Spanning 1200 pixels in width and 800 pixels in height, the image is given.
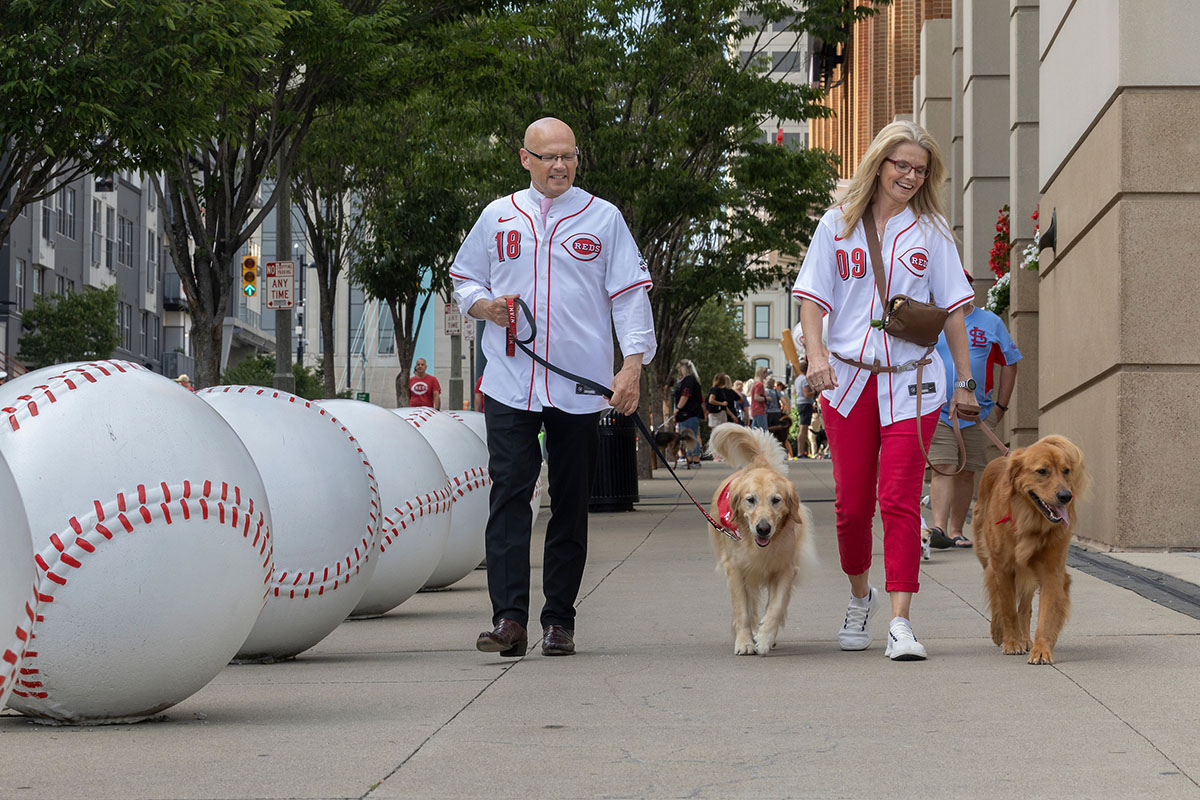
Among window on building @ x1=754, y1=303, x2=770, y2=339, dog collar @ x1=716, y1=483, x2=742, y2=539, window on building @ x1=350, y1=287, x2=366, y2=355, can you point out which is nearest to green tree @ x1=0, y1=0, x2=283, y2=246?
dog collar @ x1=716, y1=483, x2=742, y2=539

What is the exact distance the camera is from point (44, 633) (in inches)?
215

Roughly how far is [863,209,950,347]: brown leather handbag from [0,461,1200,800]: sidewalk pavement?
1382 mm

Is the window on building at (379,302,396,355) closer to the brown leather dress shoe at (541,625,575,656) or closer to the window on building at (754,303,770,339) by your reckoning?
the window on building at (754,303,770,339)

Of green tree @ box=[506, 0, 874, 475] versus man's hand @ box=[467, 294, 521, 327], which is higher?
green tree @ box=[506, 0, 874, 475]

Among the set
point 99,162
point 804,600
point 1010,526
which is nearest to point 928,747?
point 1010,526

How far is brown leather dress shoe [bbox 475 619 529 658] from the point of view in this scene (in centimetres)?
743

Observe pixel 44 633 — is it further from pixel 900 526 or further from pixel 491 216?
pixel 900 526

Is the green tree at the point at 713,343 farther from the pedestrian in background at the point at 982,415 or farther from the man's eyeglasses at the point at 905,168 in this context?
the man's eyeglasses at the point at 905,168

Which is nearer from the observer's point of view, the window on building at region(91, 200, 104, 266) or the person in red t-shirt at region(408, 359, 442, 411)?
the person in red t-shirt at region(408, 359, 442, 411)

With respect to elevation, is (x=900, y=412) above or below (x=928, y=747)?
above

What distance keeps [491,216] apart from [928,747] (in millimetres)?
3476

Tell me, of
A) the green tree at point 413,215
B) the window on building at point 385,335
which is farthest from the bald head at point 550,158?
the window on building at point 385,335

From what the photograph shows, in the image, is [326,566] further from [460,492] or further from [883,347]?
[460,492]

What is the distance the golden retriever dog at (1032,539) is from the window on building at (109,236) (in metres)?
73.5
